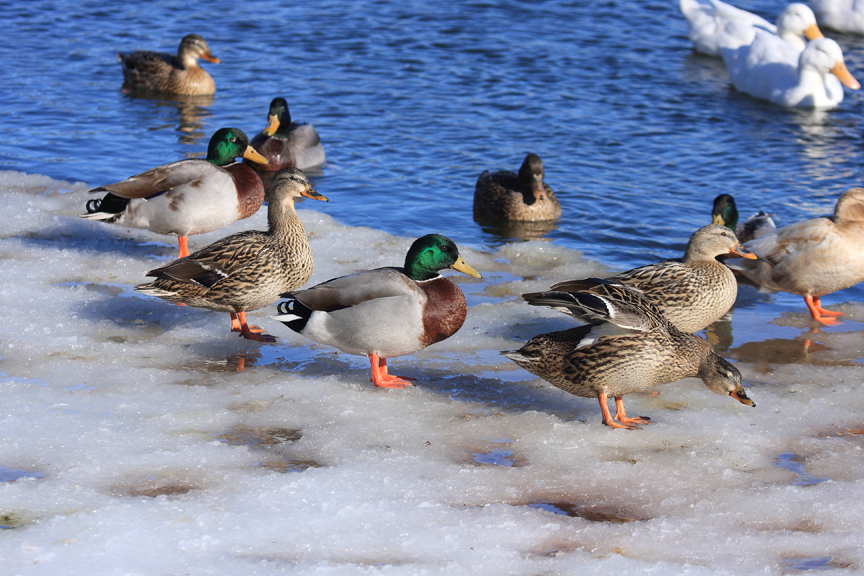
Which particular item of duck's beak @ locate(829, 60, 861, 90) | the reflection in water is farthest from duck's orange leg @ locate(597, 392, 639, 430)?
duck's beak @ locate(829, 60, 861, 90)

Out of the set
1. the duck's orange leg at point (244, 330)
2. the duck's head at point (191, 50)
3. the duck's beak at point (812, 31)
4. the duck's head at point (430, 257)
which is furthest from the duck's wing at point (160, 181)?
the duck's beak at point (812, 31)

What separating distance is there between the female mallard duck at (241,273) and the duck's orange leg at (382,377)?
2.95 ft

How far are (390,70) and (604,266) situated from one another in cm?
808

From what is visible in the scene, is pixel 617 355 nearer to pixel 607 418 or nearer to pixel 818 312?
pixel 607 418

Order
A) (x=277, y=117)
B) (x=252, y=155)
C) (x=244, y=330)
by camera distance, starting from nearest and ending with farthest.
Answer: (x=244, y=330)
(x=252, y=155)
(x=277, y=117)

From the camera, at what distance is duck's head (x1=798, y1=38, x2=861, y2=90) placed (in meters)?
14.1

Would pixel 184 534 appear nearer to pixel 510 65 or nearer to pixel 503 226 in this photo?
pixel 503 226

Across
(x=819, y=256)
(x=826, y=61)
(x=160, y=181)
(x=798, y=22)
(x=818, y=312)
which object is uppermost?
(x=798, y=22)

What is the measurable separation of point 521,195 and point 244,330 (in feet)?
15.1

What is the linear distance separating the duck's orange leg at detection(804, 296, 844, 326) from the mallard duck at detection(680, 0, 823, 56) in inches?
390

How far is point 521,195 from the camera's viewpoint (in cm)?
1005

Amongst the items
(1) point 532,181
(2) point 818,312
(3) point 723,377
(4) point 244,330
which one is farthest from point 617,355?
(1) point 532,181

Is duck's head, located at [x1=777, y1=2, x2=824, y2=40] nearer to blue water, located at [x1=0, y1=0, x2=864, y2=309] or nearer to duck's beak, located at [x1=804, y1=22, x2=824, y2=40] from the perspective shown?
duck's beak, located at [x1=804, y1=22, x2=824, y2=40]

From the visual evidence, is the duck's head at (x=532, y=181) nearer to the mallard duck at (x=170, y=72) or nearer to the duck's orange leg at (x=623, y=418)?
the duck's orange leg at (x=623, y=418)
